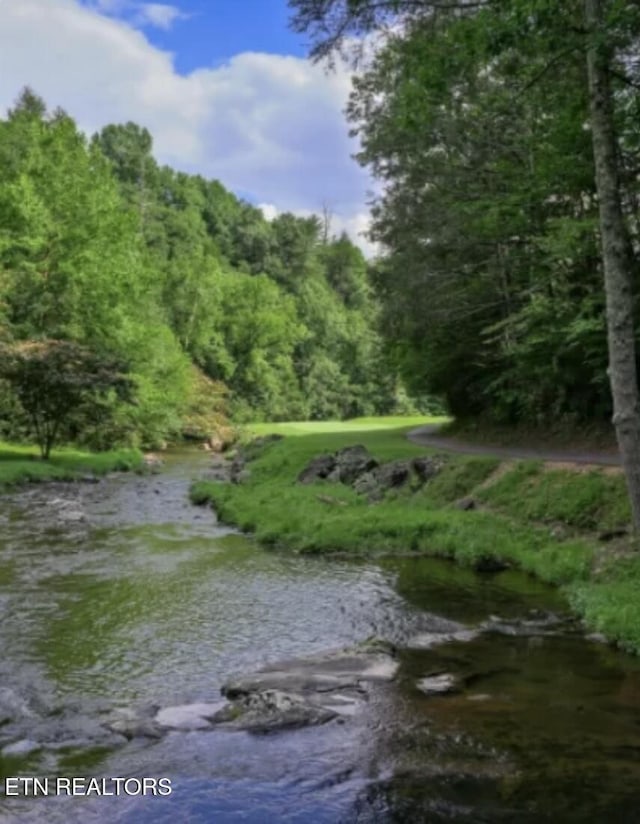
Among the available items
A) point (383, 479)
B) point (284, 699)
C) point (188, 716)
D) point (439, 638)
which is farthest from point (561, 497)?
point (188, 716)

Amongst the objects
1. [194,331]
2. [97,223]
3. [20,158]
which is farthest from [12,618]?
[194,331]

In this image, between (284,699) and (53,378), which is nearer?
(284,699)

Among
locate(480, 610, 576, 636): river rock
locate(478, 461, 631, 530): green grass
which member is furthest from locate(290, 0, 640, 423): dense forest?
locate(480, 610, 576, 636): river rock

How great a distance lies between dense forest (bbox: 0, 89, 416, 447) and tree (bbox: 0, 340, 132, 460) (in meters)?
0.08

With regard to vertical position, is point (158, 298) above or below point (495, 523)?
above

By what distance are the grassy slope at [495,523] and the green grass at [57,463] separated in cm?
780

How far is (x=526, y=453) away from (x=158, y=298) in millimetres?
47212

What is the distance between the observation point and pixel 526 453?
19953 mm

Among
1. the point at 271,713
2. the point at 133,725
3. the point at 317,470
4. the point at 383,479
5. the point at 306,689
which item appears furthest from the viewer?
the point at 317,470

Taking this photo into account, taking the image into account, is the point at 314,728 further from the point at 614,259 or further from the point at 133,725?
the point at 614,259

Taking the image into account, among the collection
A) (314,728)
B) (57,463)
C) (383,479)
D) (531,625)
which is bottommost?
(531,625)

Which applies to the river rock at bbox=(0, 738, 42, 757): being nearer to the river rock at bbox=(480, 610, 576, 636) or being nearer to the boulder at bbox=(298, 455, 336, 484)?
the river rock at bbox=(480, 610, 576, 636)

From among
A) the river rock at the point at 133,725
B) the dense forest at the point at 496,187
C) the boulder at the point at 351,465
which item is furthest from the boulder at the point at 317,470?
the river rock at the point at 133,725

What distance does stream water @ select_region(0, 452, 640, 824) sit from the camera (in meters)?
5.34
